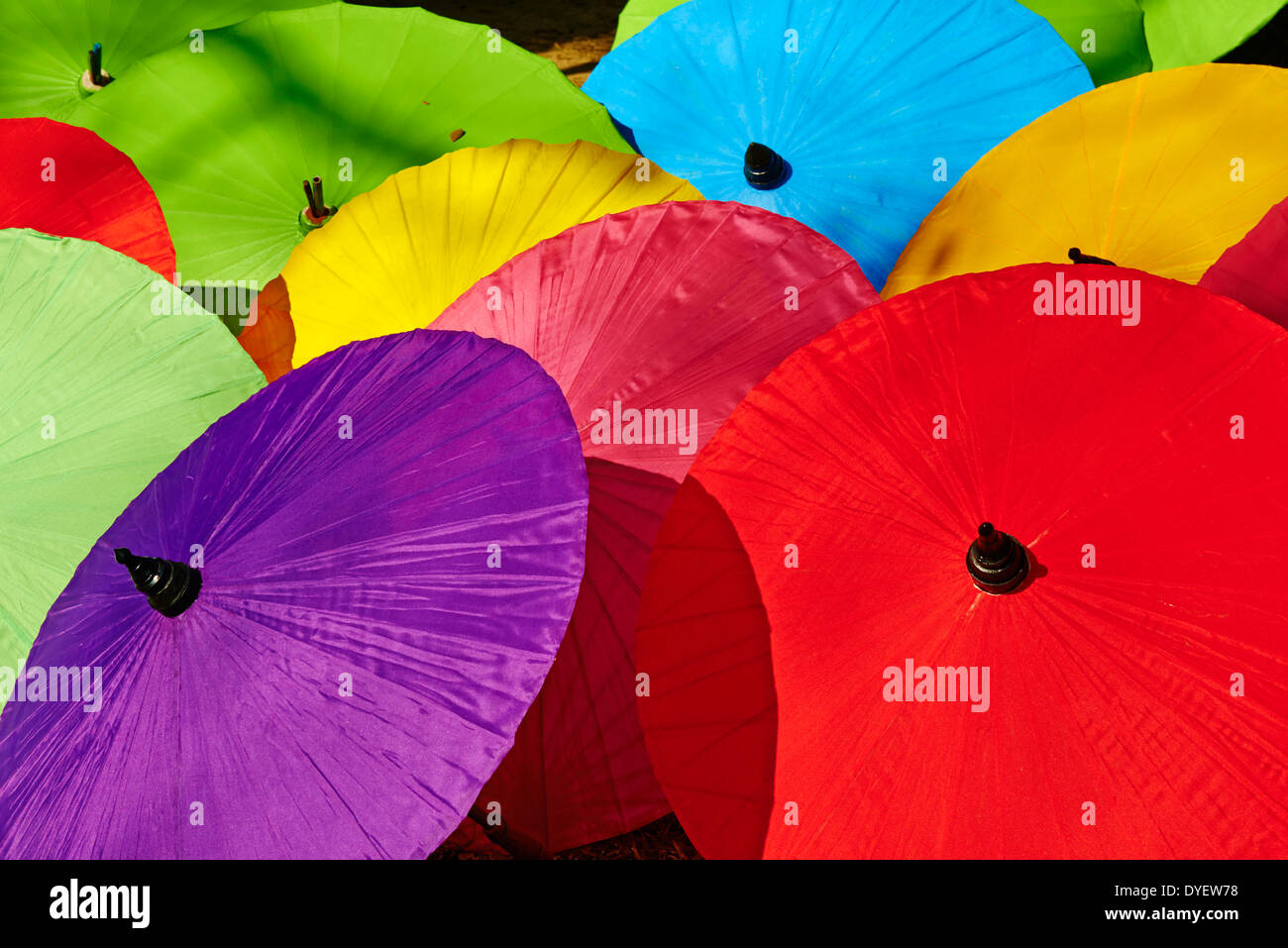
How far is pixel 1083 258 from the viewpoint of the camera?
258 cm

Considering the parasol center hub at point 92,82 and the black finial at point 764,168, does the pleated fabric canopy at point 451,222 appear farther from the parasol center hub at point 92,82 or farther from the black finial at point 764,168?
the parasol center hub at point 92,82

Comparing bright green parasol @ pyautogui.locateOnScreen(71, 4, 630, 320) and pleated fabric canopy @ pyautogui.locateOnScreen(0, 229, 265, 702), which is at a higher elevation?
bright green parasol @ pyautogui.locateOnScreen(71, 4, 630, 320)

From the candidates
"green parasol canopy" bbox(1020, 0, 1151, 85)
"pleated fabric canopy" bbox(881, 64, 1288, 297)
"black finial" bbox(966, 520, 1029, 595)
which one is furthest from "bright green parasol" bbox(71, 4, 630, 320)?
"black finial" bbox(966, 520, 1029, 595)

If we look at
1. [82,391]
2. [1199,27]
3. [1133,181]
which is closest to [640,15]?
[1199,27]

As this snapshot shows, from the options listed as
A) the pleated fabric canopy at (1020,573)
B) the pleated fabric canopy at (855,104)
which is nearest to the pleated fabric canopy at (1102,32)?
the pleated fabric canopy at (855,104)

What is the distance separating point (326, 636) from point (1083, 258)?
1898 millimetres

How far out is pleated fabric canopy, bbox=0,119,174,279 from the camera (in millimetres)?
3484

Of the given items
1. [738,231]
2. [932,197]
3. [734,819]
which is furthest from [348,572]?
[932,197]

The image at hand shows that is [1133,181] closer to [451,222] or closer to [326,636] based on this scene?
[451,222]

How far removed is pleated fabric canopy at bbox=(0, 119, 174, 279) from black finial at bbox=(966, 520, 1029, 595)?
2774 mm

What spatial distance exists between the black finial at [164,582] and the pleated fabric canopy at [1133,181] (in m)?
1.93

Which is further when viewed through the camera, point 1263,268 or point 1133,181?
point 1133,181

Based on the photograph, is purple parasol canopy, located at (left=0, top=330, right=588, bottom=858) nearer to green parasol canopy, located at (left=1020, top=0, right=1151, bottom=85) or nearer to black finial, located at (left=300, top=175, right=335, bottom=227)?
black finial, located at (left=300, top=175, right=335, bottom=227)
